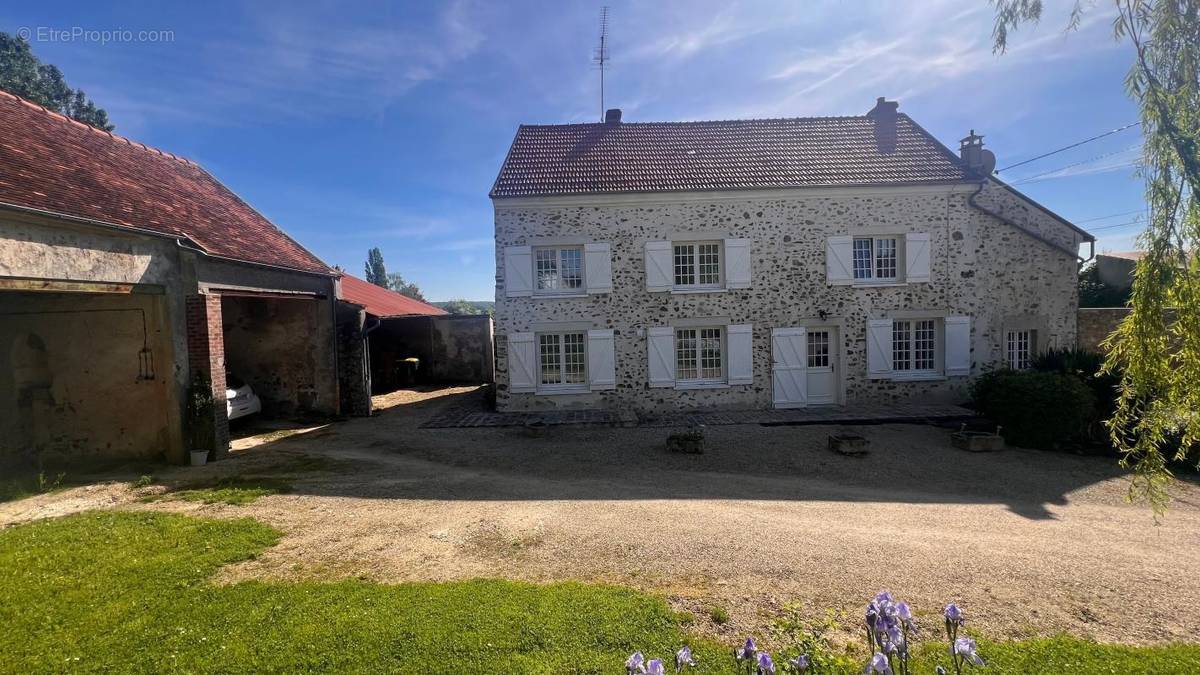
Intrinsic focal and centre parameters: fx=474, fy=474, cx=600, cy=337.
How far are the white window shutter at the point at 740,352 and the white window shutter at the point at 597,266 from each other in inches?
132

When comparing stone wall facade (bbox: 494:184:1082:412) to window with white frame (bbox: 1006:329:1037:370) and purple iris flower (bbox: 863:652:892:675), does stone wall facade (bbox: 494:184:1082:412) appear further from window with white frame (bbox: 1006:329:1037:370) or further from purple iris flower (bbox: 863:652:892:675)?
purple iris flower (bbox: 863:652:892:675)

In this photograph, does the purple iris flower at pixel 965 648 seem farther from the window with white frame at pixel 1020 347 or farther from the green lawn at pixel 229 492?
the window with white frame at pixel 1020 347

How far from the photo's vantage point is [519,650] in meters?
3.07

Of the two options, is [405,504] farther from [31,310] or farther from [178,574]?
[31,310]

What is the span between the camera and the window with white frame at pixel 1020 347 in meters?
12.3

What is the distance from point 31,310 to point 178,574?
722cm

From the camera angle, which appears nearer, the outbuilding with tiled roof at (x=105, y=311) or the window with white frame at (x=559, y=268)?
the outbuilding with tiled roof at (x=105, y=311)

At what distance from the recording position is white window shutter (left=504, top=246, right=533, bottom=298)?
11.8 m

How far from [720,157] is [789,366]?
5.94 m

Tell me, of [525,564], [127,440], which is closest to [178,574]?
[525,564]

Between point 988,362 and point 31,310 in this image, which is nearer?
point 31,310

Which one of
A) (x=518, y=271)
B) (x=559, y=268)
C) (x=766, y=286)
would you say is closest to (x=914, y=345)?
(x=766, y=286)

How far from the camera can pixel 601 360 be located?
11945 mm

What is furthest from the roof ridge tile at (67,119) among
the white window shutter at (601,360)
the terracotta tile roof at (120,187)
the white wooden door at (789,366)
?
the white wooden door at (789,366)
